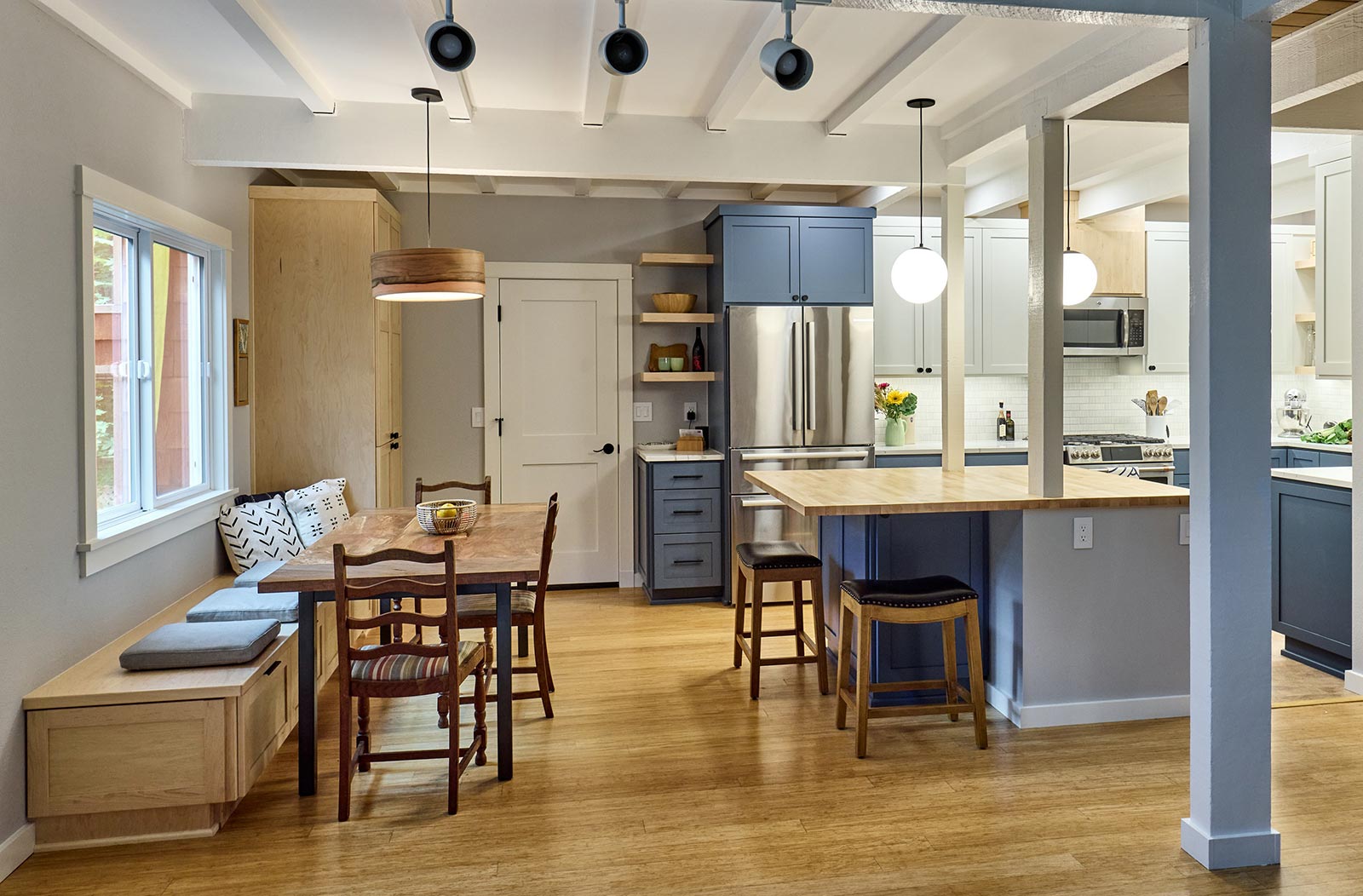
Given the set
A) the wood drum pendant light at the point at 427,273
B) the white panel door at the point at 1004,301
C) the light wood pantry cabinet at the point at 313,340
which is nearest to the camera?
the wood drum pendant light at the point at 427,273

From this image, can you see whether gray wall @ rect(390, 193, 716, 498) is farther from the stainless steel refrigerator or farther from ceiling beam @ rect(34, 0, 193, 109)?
ceiling beam @ rect(34, 0, 193, 109)

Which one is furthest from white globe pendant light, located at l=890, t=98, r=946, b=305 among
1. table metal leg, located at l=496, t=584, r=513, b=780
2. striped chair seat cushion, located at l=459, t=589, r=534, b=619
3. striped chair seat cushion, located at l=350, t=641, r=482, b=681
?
striped chair seat cushion, located at l=350, t=641, r=482, b=681

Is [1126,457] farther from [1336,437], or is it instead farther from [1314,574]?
[1314,574]

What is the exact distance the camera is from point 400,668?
2988mm

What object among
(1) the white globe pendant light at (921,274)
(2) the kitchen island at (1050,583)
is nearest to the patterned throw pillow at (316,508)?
(2) the kitchen island at (1050,583)

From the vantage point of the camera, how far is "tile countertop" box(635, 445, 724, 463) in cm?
572

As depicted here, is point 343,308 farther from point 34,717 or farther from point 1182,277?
point 1182,277

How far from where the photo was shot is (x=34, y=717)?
2764 mm

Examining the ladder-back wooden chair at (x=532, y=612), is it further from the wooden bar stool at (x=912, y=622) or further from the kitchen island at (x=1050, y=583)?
the wooden bar stool at (x=912, y=622)

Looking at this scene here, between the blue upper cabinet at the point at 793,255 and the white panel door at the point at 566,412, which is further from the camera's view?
the white panel door at the point at 566,412

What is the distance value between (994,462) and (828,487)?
99.8 inches

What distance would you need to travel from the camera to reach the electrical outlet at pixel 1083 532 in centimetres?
364

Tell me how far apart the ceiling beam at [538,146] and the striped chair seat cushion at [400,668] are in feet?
7.65

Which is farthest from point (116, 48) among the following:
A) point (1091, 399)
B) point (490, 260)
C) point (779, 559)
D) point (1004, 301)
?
point (1091, 399)
